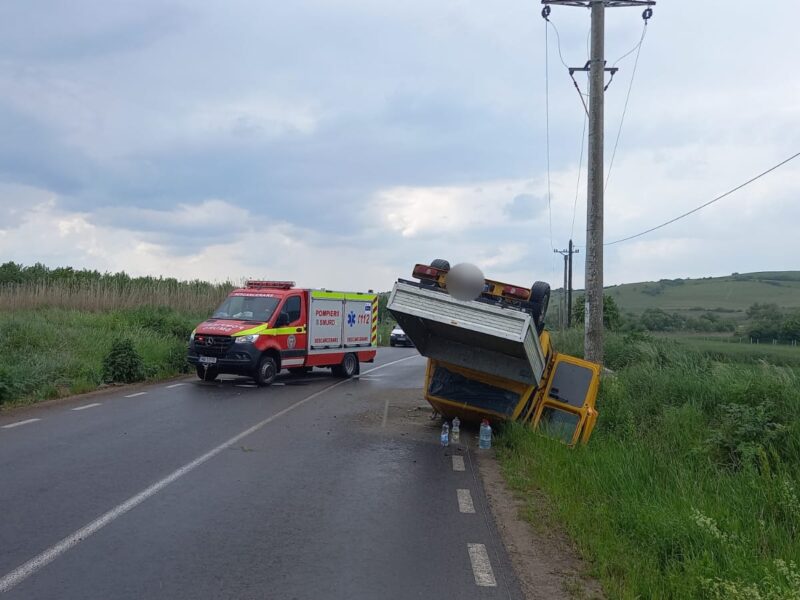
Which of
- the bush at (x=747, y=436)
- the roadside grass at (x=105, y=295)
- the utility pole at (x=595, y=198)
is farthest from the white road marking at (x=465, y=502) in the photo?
the roadside grass at (x=105, y=295)

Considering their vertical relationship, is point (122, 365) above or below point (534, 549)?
above

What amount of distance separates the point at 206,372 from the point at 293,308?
9.00 ft

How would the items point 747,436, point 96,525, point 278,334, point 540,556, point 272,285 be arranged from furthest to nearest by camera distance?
point 272,285 < point 278,334 < point 747,436 < point 96,525 < point 540,556

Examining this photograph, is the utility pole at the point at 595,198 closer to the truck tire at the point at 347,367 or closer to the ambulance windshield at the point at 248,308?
the ambulance windshield at the point at 248,308

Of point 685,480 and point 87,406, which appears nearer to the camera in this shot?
point 685,480

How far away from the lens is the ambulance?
1817cm

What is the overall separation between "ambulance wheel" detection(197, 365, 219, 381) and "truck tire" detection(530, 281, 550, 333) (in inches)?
392

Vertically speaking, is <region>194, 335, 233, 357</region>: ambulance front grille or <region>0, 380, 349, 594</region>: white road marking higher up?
<region>194, 335, 233, 357</region>: ambulance front grille

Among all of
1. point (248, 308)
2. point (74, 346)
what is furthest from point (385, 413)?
point (74, 346)

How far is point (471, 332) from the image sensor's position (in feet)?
35.6

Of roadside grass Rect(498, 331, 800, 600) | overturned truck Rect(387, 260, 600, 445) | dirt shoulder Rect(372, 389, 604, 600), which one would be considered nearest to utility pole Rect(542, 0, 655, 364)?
roadside grass Rect(498, 331, 800, 600)

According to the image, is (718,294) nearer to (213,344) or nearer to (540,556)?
(213,344)

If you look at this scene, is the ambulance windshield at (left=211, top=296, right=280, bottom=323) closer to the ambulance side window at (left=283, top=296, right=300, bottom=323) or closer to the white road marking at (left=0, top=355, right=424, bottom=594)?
the ambulance side window at (left=283, top=296, right=300, bottom=323)

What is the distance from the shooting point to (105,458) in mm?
9391
